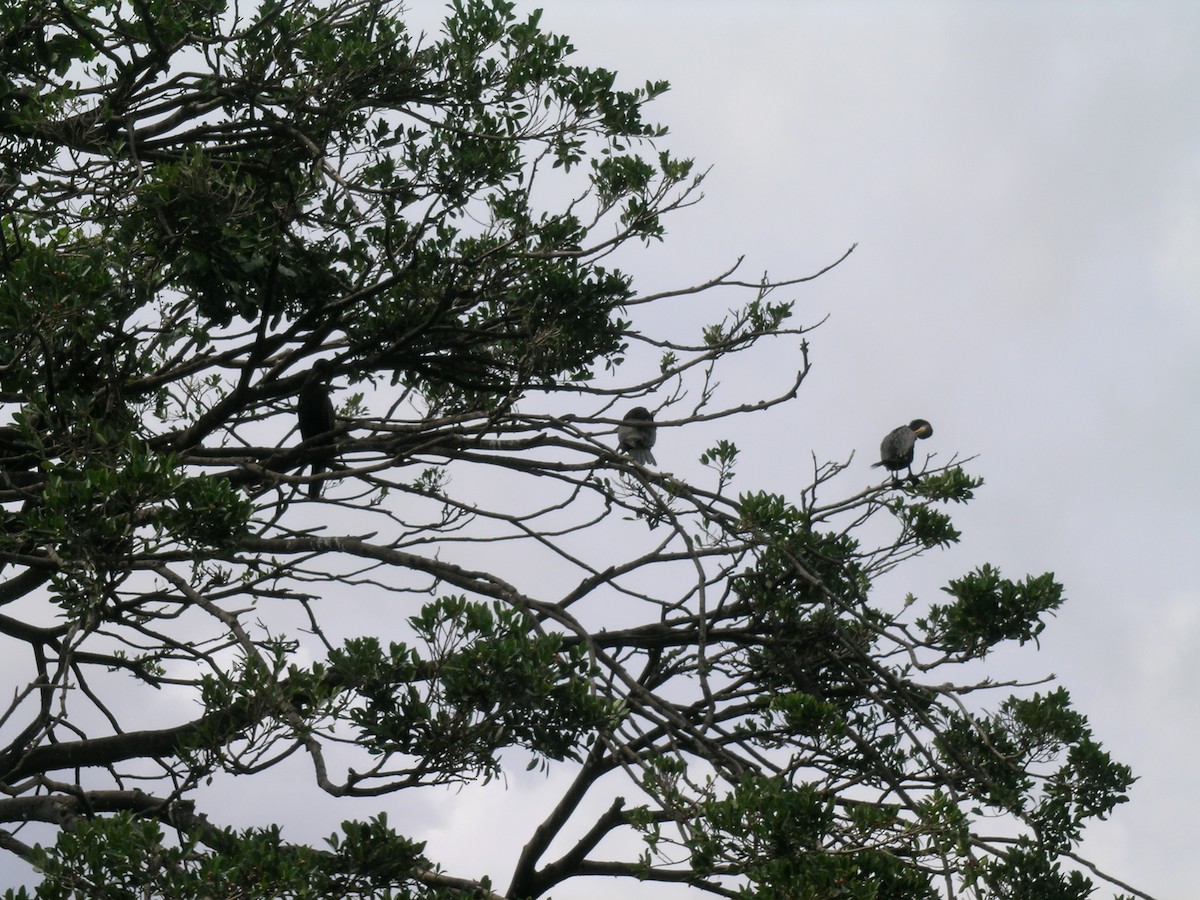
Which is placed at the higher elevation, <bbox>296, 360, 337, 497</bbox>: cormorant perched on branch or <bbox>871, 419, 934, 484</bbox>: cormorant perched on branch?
<bbox>871, 419, 934, 484</bbox>: cormorant perched on branch

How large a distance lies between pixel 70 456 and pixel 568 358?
285 cm

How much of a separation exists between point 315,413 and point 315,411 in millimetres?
24

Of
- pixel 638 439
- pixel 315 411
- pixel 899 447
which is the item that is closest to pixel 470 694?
pixel 315 411

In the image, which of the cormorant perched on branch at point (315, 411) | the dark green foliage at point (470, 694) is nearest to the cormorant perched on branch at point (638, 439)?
the cormorant perched on branch at point (315, 411)

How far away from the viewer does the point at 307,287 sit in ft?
21.9

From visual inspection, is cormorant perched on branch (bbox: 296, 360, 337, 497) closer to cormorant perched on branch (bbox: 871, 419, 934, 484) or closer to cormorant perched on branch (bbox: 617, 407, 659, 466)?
cormorant perched on branch (bbox: 617, 407, 659, 466)

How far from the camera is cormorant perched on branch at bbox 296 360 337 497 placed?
7324 millimetres

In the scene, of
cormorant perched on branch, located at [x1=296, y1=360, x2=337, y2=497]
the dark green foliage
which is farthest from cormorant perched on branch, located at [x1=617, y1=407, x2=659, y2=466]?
the dark green foliage

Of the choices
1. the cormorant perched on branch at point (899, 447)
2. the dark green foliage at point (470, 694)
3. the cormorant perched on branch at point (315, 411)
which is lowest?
the dark green foliage at point (470, 694)

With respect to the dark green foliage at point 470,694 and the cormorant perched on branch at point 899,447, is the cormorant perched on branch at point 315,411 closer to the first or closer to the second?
the dark green foliage at point 470,694

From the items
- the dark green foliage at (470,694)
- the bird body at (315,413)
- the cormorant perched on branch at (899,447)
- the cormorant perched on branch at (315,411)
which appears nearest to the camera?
the dark green foliage at (470,694)

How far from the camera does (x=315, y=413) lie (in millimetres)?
7949

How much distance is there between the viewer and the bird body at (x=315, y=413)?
756 cm

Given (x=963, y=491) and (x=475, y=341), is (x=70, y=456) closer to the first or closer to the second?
(x=475, y=341)
